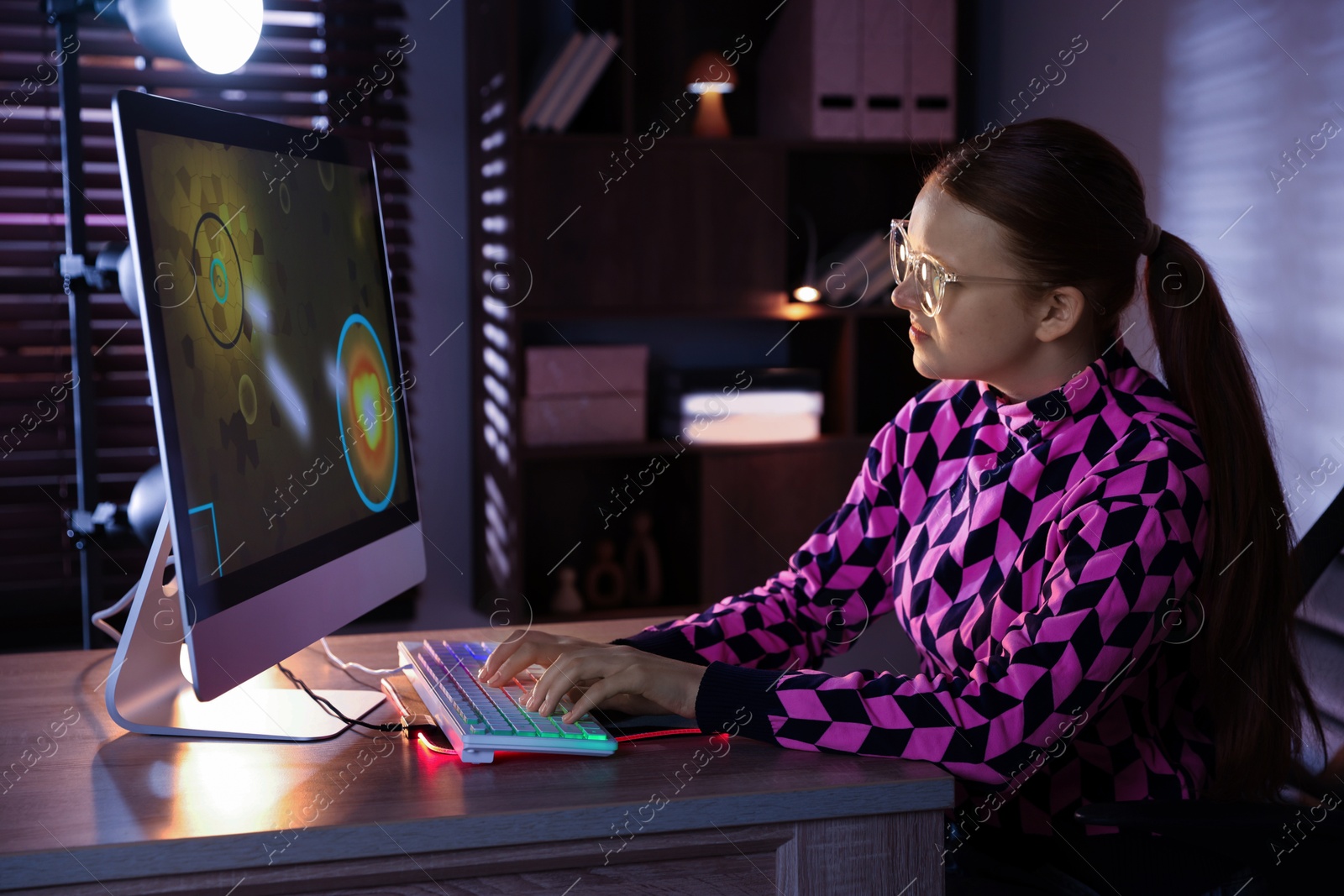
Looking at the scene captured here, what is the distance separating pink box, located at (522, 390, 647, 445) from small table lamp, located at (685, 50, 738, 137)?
71cm

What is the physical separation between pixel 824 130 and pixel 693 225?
419mm

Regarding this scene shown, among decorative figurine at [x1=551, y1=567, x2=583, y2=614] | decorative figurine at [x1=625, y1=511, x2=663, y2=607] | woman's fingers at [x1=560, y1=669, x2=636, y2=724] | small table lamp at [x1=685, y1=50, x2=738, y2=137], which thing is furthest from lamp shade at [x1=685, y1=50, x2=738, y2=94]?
woman's fingers at [x1=560, y1=669, x2=636, y2=724]

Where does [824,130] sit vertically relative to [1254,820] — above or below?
above

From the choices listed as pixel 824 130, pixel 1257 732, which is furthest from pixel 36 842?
pixel 824 130

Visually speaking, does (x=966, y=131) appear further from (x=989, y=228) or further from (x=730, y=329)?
(x=989, y=228)

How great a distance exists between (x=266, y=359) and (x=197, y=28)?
2.09 feet

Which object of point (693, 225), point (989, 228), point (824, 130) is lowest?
point (989, 228)

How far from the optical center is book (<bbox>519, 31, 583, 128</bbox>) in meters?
2.79

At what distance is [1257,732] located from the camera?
112cm

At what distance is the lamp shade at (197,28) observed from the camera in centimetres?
139

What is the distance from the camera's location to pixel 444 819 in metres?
0.79

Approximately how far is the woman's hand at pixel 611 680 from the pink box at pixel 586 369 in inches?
72.1

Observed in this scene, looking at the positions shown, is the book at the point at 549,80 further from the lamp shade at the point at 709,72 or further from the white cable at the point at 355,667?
the white cable at the point at 355,667

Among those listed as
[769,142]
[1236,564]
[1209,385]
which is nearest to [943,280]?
[1209,385]
